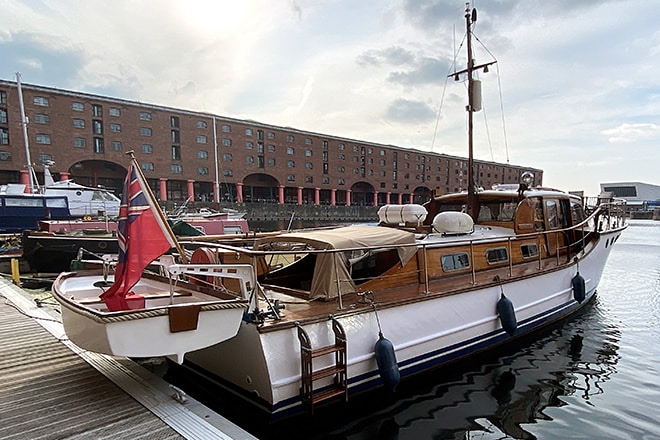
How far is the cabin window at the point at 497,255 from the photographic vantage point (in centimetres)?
816

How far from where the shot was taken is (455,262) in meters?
7.49

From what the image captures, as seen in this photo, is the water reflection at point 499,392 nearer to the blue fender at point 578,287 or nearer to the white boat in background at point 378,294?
the white boat in background at point 378,294

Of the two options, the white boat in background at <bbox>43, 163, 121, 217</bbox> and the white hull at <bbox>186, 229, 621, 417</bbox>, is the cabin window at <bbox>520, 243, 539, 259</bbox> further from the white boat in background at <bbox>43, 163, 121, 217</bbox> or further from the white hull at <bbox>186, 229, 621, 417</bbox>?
the white boat in background at <bbox>43, 163, 121, 217</bbox>

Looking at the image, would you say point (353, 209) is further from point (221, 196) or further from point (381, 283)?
point (381, 283)

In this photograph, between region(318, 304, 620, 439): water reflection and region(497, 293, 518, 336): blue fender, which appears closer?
region(318, 304, 620, 439): water reflection

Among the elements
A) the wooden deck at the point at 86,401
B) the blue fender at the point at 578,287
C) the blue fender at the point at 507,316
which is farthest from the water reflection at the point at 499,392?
the wooden deck at the point at 86,401

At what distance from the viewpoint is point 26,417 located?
397 centimetres

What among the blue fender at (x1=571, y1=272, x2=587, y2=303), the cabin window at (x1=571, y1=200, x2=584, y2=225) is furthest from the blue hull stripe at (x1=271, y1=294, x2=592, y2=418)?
the cabin window at (x1=571, y1=200, x2=584, y2=225)

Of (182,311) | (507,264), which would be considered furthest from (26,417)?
(507,264)

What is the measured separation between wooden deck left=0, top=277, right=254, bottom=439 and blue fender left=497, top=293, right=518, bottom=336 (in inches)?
204

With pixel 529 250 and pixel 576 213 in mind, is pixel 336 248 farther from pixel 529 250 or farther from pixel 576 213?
pixel 576 213

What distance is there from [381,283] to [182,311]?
3.33 meters

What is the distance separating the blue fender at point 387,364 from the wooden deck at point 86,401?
2.05 m

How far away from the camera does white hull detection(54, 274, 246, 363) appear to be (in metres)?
3.71
